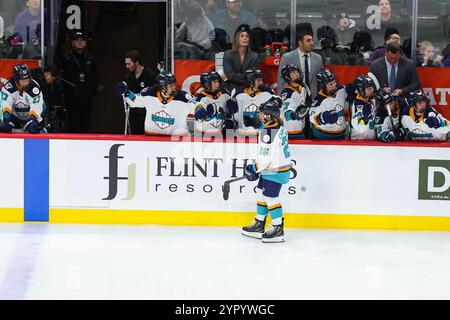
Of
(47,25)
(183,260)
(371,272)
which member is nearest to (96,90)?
(47,25)

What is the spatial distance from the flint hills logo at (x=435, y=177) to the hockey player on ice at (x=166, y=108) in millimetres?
2128

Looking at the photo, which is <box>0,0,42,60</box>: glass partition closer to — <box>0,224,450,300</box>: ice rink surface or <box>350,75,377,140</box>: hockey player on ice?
<box>0,224,450,300</box>: ice rink surface

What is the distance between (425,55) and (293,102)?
85.3 inches

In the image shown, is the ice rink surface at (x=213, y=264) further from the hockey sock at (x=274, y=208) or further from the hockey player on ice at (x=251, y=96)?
the hockey player on ice at (x=251, y=96)

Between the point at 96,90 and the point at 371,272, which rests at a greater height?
the point at 96,90

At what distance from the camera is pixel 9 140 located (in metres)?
9.44

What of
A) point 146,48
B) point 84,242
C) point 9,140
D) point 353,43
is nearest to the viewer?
point 84,242

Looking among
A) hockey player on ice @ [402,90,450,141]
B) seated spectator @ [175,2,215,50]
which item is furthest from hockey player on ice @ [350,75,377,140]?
seated spectator @ [175,2,215,50]

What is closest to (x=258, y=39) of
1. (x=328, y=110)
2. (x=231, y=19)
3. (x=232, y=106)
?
(x=231, y=19)

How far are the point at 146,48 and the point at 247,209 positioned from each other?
13.8 ft

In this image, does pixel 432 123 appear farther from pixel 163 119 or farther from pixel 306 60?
pixel 163 119
